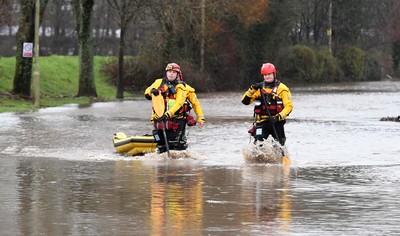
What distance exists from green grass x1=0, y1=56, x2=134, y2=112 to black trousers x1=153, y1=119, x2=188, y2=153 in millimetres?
16079

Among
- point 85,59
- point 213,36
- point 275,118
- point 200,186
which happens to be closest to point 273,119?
point 275,118

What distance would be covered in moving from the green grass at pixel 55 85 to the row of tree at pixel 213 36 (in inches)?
49.1

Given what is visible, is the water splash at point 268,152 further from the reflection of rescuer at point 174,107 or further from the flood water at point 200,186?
the reflection of rescuer at point 174,107

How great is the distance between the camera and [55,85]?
Answer: 49.7 m

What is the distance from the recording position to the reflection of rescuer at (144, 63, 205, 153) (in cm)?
1694

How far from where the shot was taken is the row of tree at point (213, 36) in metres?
45.5

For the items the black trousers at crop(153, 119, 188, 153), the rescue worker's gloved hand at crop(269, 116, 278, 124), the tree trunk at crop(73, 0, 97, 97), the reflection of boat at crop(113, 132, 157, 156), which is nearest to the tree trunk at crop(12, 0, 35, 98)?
the tree trunk at crop(73, 0, 97, 97)

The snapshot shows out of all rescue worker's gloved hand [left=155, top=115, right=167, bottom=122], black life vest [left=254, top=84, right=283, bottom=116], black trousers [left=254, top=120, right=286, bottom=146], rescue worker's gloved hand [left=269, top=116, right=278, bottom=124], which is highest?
black life vest [left=254, top=84, right=283, bottom=116]

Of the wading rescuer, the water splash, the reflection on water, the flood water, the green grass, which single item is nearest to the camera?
the reflection on water

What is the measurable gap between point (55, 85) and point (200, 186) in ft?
121

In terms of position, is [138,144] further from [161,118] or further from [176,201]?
[176,201]

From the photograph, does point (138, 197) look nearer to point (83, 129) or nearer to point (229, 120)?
point (83, 129)

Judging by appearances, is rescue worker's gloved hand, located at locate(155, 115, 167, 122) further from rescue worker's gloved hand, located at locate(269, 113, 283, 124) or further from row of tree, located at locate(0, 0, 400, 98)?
row of tree, located at locate(0, 0, 400, 98)

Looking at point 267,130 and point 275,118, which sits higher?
point 275,118
